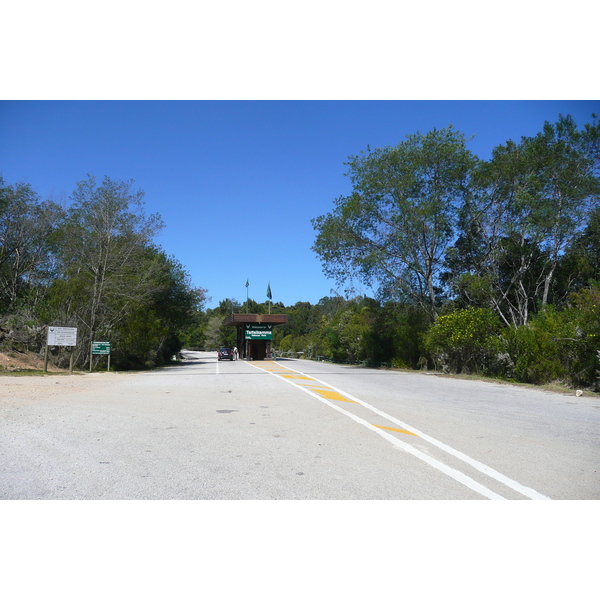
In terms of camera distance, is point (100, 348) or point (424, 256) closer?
point (100, 348)

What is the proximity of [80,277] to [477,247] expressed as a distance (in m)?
23.5

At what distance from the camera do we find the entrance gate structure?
4868 centimetres

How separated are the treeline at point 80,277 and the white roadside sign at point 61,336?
3552mm

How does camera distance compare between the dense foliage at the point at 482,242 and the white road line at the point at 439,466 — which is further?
the dense foliage at the point at 482,242

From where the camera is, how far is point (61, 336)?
2077 centimetres

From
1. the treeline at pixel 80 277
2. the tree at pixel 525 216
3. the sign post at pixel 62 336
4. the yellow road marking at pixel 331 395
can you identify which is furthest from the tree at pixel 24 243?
the tree at pixel 525 216

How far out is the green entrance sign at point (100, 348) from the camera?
2341cm

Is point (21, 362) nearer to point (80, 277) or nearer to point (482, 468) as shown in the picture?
point (80, 277)

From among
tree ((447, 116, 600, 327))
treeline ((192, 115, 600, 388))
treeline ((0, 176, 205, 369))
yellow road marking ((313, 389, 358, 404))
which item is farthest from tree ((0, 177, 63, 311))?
tree ((447, 116, 600, 327))

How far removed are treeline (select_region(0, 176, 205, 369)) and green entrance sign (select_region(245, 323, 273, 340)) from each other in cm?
1586

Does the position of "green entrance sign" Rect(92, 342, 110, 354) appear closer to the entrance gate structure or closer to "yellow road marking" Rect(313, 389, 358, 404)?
"yellow road marking" Rect(313, 389, 358, 404)

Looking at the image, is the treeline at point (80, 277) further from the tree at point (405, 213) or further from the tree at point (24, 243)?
the tree at point (405, 213)

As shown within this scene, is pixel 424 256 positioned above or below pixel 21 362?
above

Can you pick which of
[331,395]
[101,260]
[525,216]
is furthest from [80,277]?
[525,216]
